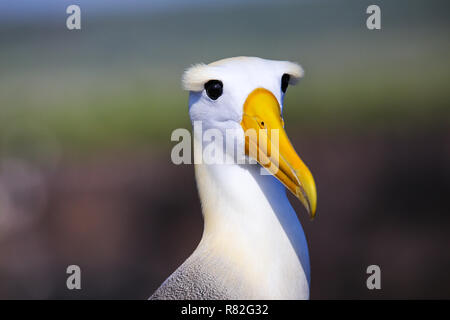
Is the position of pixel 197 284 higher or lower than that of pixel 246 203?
lower

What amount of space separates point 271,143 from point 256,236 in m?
0.33

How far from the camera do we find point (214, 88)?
1.81 metres

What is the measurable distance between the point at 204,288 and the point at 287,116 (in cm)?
743

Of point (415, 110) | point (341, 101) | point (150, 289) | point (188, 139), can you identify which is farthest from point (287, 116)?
point (188, 139)

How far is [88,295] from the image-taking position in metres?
5.52

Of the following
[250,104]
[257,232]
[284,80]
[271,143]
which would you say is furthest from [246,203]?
[284,80]

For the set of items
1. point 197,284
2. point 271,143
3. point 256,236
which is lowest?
point 197,284

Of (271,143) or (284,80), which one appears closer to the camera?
(271,143)

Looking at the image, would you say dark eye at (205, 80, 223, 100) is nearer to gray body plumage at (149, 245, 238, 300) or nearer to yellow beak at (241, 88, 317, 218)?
yellow beak at (241, 88, 317, 218)

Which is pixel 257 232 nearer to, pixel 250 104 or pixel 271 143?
pixel 271 143

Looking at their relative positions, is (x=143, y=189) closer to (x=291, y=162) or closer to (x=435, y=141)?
(x=435, y=141)

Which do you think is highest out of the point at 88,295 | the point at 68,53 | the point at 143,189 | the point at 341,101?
the point at 68,53

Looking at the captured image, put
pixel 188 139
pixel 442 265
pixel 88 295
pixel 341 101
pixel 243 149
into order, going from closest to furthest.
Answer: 1. pixel 243 149
2. pixel 188 139
3. pixel 88 295
4. pixel 442 265
5. pixel 341 101

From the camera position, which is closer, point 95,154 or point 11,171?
point 11,171
